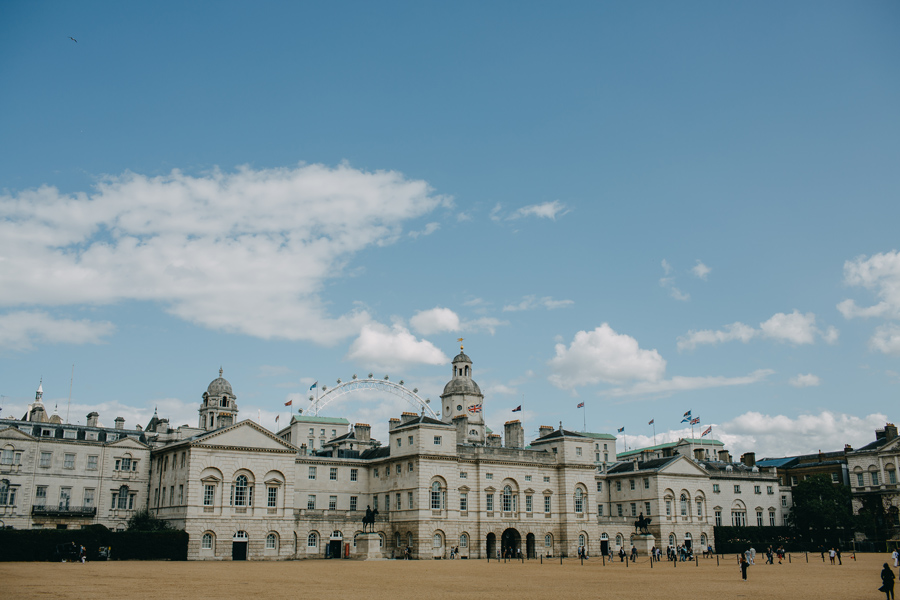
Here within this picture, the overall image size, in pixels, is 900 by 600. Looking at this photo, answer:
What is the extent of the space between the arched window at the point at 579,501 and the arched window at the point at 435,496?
15948 mm

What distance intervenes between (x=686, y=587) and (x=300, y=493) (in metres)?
45.0

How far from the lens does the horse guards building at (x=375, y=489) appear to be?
6569 cm

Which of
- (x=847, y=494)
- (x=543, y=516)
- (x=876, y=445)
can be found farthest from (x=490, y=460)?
(x=876, y=445)

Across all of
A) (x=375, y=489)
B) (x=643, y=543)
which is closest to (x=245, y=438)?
(x=375, y=489)

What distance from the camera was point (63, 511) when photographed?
67.9 metres

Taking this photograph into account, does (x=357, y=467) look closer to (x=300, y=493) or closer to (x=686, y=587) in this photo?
(x=300, y=493)

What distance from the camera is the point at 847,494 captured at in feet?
300

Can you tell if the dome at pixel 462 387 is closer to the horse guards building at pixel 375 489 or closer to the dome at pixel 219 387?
the horse guards building at pixel 375 489

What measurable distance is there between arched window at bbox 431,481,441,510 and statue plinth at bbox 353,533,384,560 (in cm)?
714

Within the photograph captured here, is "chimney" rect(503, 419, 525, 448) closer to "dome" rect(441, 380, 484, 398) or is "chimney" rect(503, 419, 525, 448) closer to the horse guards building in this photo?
the horse guards building

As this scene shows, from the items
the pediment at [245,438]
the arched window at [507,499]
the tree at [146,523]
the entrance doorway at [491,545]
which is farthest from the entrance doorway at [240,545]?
the arched window at [507,499]

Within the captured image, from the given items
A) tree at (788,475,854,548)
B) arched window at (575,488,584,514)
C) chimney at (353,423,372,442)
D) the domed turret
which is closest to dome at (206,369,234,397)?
the domed turret

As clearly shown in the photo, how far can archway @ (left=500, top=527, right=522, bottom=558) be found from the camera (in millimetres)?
76750

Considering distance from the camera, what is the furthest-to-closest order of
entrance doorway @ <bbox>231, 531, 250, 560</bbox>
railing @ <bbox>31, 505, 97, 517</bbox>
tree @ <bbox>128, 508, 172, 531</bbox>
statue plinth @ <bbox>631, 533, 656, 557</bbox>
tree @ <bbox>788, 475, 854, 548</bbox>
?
tree @ <bbox>788, 475, 854, 548</bbox>, statue plinth @ <bbox>631, 533, 656, 557</bbox>, railing @ <bbox>31, 505, 97, 517</bbox>, tree @ <bbox>128, 508, 172, 531</bbox>, entrance doorway @ <bbox>231, 531, 250, 560</bbox>
